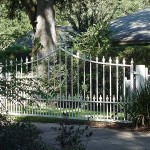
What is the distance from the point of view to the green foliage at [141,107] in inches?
426

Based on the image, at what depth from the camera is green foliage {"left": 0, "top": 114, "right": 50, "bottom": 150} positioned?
711 centimetres

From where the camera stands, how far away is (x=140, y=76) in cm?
1145

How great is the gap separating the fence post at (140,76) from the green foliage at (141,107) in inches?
7.5

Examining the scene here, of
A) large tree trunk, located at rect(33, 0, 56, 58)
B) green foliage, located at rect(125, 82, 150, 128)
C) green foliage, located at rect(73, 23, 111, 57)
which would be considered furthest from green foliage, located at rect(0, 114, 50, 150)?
green foliage, located at rect(73, 23, 111, 57)

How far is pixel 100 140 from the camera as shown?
9742 millimetres

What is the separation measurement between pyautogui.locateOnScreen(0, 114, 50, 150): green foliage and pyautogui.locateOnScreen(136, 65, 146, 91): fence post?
4.19 meters

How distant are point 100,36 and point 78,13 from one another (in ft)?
42.0

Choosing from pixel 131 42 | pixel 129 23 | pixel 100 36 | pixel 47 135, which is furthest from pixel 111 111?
pixel 129 23

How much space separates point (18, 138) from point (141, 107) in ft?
13.8

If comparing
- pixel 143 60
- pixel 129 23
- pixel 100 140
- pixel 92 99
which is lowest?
pixel 100 140

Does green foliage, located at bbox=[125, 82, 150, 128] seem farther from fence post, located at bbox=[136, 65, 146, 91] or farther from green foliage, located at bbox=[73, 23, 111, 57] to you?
green foliage, located at bbox=[73, 23, 111, 57]

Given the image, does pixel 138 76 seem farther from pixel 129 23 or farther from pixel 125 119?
pixel 129 23

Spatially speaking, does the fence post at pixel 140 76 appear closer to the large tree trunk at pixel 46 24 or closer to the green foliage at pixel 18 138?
the green foliage at pixel 18 138

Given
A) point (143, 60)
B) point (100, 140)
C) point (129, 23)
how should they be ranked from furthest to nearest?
point (129, 23)
point (143, 60)
point (100, 140)
